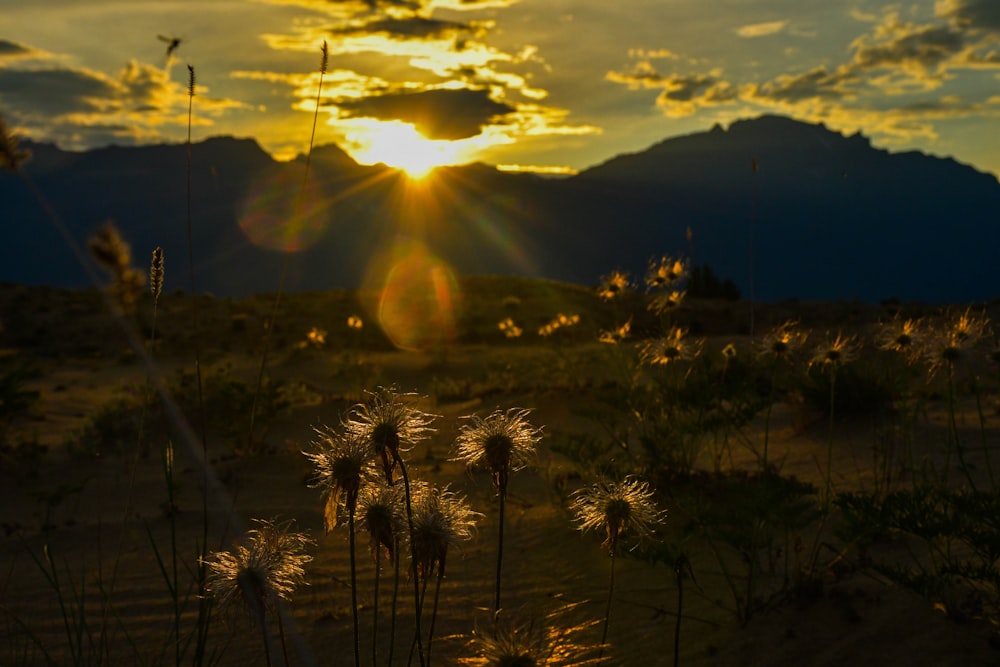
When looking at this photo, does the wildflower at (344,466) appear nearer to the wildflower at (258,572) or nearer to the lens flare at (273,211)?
the wildflower at (258,572)

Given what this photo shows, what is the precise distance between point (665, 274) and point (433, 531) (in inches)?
176

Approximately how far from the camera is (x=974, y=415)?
8.10m

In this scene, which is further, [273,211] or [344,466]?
[273,211]

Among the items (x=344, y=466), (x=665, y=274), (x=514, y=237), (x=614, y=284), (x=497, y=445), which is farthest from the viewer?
(x=514, y=237)

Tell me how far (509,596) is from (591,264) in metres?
167

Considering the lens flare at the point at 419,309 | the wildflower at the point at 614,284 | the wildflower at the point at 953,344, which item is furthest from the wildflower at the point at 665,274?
the lens flare at the point at 419,309

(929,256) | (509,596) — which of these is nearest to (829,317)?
(509,596)

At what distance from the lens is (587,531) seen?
4.97 m

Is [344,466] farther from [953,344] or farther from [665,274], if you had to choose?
[665,274]

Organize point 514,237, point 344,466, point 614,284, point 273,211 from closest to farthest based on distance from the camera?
1. point 344,466
2. point 614,284
3. point 273,211
4. point 514,237

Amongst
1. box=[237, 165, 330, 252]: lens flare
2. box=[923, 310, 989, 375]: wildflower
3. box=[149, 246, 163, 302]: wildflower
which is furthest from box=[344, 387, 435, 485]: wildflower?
box=[237, 165, 330, 252]: lens flare

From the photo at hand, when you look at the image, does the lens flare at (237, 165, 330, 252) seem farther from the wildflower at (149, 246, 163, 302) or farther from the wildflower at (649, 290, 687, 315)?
the wildflower at (149, 246, 163, 302)

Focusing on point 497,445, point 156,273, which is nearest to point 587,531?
point 497,445

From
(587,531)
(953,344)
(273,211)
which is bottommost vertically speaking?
(587,531)
